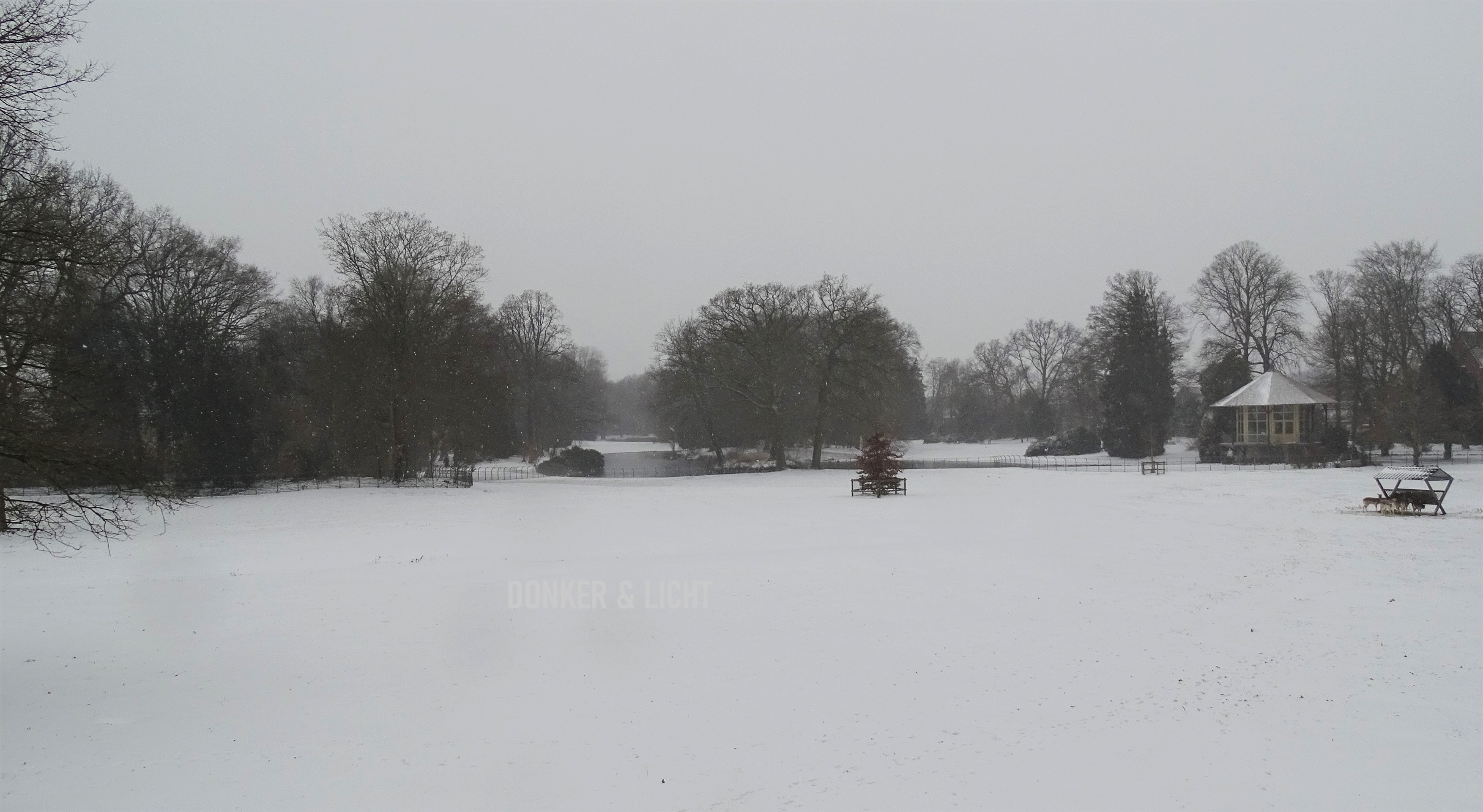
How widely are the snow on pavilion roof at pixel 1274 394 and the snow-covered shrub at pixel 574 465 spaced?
132 ft

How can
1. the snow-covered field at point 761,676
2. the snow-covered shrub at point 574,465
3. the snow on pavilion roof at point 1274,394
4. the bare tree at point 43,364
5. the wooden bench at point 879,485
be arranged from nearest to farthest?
the snow-covered field at point 761,676 → the bare tree at point 43,364 → the wooden bench at point 879,485 → the snow on pavilion roof at point 1274,394 → the snow-covered shrub at point 574,465

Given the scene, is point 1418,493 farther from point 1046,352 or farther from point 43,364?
point 1046,352

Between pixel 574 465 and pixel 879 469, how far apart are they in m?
27.9

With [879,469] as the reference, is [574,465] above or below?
below

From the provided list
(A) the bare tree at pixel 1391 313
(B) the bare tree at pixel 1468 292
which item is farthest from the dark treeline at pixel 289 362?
(B) the bare tree at pixel 1468 292

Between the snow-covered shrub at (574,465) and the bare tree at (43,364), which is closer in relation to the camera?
the bare tree at (43,364)

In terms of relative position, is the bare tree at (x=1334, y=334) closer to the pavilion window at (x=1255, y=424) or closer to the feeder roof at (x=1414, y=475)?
the pavilion window at (x=1255, y=424)

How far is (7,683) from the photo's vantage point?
1016 centimetres

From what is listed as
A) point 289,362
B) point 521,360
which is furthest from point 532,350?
point 289,362

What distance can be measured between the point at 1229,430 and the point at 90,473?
57.3 metres

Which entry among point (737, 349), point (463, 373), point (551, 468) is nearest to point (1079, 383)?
point (737, 349)

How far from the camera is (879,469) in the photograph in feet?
106

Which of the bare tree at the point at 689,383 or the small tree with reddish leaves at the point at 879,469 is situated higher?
the bare tree at the point at 689,383

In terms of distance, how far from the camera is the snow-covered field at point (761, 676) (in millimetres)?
7633
